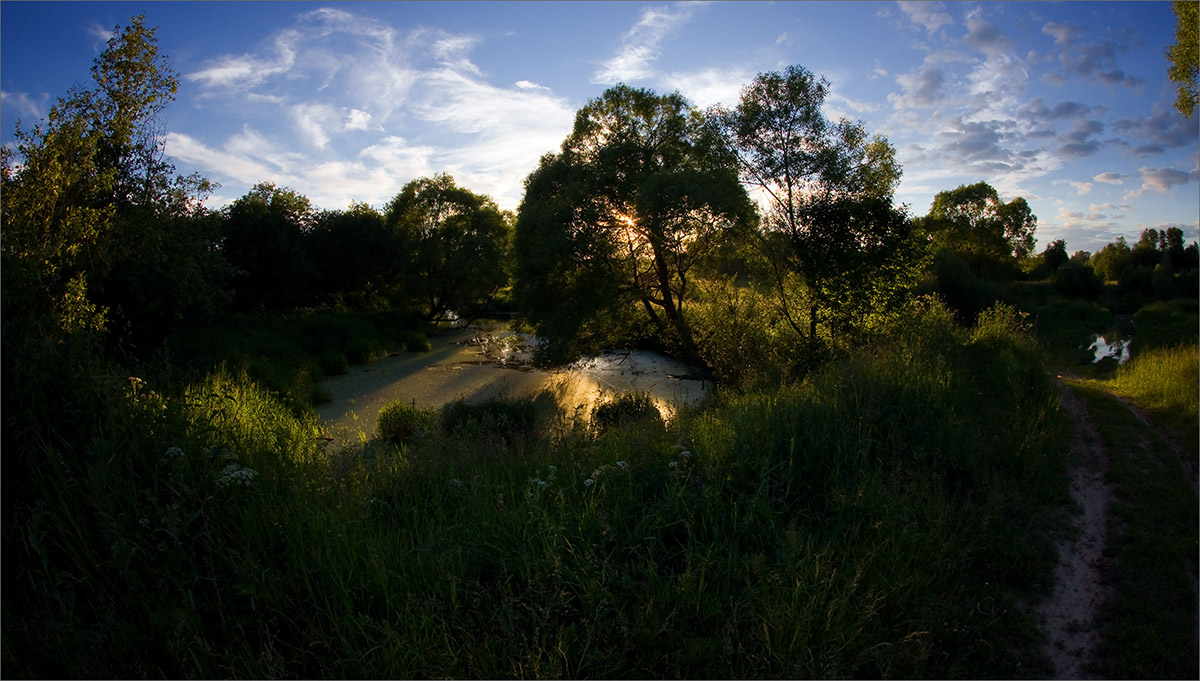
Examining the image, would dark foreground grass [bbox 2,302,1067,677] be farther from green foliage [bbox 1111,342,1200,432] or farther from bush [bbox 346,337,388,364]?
bush [bbox 346,337,388,364]

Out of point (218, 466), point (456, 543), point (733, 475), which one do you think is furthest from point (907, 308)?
point (218, 466)

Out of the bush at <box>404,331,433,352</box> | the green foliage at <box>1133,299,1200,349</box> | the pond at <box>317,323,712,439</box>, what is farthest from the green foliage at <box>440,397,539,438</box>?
the green foliage at <box>1133,299,1200,349</box>

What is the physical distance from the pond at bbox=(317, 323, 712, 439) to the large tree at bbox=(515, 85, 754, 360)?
1.55 meters

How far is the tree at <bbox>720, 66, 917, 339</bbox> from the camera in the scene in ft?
43.5

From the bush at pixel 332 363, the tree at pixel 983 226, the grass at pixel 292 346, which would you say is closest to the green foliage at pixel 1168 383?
the grass at pixel 292 346

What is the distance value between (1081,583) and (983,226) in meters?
44.1

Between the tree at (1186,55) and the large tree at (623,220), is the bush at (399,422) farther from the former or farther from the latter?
the tree at (1186,55)

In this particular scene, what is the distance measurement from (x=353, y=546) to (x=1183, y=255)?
40731 mm

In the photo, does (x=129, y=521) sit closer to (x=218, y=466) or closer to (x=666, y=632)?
(x=218, y=466)

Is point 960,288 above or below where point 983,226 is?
below

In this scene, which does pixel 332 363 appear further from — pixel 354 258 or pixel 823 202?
pixel 823 202

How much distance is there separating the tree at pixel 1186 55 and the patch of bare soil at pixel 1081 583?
8328 millimetres

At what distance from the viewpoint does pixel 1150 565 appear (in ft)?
13.8

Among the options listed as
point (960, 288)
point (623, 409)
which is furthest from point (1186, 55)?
point (960, 288)
